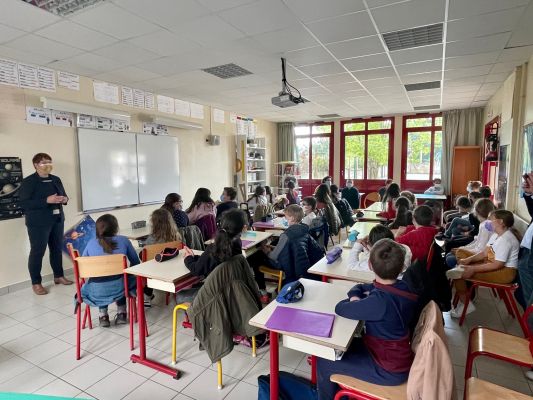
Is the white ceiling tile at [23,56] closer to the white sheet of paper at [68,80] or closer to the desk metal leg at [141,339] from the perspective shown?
the white sheet of paper at [68,80]

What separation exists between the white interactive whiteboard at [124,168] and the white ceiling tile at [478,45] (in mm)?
4728

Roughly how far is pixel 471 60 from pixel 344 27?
222cm

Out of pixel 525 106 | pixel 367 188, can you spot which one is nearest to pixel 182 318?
pixel 525 106

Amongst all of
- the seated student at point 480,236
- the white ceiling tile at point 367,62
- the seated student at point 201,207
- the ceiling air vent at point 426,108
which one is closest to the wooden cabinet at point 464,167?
the ceiling air vent at point 426,108

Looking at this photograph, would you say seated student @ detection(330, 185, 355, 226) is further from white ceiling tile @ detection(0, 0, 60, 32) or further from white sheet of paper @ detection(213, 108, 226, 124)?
white ceiling tile @ detection(0, 0, 60, 32)

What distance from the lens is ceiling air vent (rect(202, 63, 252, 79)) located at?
4.39 m

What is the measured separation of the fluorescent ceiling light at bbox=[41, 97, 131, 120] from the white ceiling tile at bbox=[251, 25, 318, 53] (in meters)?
2.71

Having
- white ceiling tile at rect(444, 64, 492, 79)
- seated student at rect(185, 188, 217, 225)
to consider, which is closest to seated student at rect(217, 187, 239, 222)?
seated student at rect(185, 188, 217, 225)

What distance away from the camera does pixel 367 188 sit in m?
9.46

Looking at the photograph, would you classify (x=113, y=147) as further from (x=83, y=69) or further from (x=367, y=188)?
(x=367, y=188)

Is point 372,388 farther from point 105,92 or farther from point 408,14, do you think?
point 105,92

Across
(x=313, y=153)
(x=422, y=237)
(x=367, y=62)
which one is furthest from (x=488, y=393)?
(x=313, y=153)

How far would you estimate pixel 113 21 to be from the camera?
2.94m

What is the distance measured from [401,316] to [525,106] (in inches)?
169
